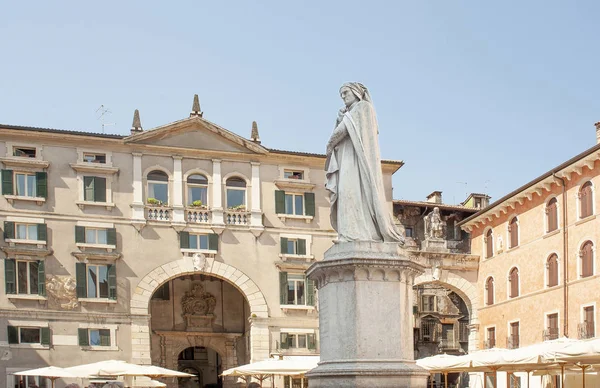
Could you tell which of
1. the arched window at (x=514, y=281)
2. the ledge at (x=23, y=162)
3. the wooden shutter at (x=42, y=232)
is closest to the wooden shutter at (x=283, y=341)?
the arched window at (x=514, y=281)

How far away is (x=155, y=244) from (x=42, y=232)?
524 centimetres

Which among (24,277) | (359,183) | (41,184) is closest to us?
(359,183)

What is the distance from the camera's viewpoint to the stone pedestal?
1078 cm

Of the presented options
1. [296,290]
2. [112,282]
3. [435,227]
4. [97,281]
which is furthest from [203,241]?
[435,227]

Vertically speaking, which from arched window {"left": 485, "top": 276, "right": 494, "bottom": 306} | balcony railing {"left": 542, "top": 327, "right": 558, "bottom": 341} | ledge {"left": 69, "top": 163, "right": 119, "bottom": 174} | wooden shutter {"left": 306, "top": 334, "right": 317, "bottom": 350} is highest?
ledge {"left": 69, "top": 163, "right": 119, "bottom": 174}

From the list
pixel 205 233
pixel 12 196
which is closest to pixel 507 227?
pixel 205 233

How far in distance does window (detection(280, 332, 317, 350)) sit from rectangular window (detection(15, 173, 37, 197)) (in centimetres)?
1372

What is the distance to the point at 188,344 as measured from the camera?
4559 cm

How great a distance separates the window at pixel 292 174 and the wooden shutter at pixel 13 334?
14.8 m

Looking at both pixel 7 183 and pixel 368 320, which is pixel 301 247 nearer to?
pixel 7 183

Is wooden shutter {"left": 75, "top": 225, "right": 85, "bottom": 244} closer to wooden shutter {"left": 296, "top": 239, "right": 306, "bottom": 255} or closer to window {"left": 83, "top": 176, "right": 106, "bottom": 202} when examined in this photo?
window {"left": 83, "top": 176, "right": 106, "bottom": 202}

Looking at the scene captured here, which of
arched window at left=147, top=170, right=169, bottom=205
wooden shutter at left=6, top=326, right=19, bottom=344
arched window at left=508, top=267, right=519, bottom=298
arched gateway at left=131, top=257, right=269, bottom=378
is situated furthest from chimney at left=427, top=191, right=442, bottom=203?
wooden shutter at left=6, top=326, right=19, bottom=344

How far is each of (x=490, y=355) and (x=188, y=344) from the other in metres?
22.7

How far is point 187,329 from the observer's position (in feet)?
149
